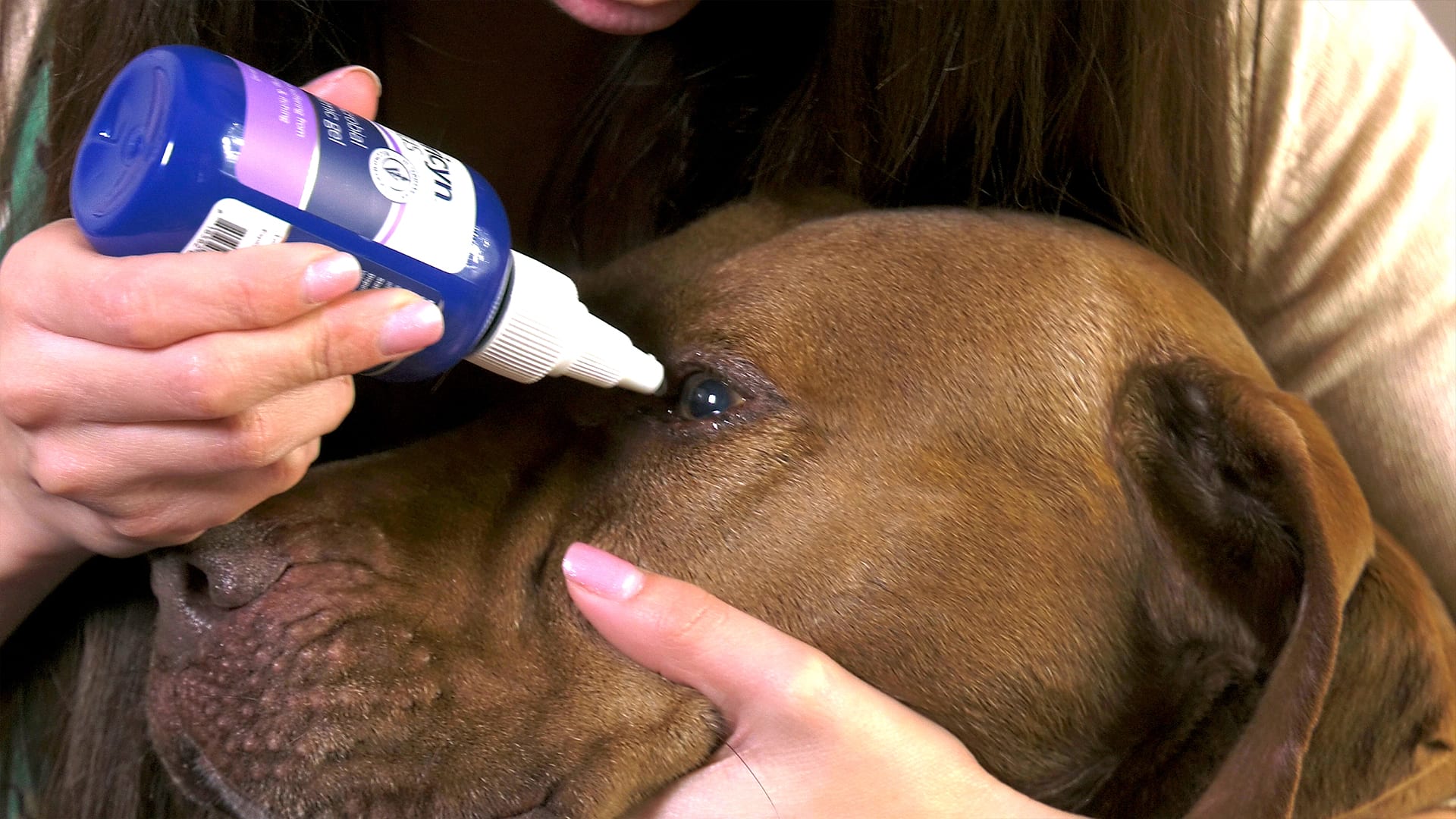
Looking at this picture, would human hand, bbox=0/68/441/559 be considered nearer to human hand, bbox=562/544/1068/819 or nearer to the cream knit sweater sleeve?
human hand, bbox=562/544/1068/819

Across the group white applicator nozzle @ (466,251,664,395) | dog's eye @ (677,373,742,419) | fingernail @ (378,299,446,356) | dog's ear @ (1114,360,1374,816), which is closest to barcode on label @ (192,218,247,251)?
fingernail @ (378,299,446,356)

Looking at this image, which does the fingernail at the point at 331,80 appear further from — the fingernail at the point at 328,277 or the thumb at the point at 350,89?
the fingernail at the point at 328,277

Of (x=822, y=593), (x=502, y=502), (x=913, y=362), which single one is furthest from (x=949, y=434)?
(x=502, y=502)

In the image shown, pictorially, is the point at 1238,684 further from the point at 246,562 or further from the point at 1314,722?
the point at 246,562

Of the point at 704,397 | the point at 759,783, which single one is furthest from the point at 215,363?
the point at 759,783

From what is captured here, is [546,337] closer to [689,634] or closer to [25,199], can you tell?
[689,634]

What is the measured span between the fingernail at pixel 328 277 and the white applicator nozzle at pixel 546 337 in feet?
0.62

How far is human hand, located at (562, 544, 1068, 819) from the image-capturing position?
1.00m

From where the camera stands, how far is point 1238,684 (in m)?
1.13

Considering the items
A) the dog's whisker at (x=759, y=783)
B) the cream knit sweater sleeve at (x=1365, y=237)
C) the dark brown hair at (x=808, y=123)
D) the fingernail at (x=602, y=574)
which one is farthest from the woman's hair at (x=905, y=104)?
the dog's whisker at (x=759, y=783)

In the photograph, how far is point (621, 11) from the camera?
130 cm

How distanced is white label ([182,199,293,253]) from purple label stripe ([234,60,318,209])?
2 cm

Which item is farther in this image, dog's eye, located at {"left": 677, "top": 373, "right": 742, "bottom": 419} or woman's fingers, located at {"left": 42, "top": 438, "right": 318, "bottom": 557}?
dog's eye, located at {"left": 677, "top": 373, "right": 742, "bottom": 419}

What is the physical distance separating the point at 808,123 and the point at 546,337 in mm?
672
